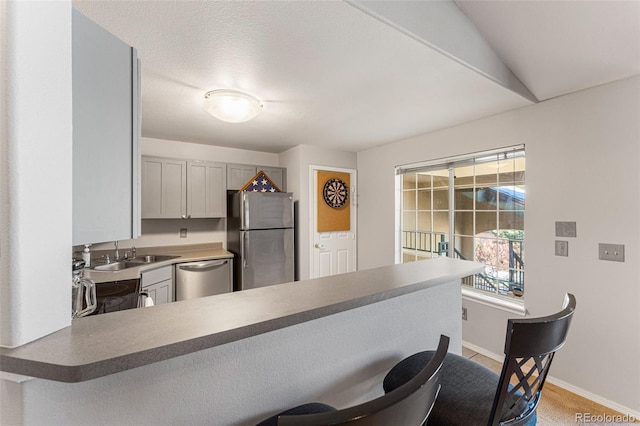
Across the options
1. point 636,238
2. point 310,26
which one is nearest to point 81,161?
point 310,26

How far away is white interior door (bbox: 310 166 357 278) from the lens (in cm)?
392

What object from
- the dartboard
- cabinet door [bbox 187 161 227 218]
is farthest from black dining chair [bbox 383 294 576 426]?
cabinet door [bbox 187 161 227 218]

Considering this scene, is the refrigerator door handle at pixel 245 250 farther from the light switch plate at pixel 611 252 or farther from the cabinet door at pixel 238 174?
the light switch plate at pixel 611 252

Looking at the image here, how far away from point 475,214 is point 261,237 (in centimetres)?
247

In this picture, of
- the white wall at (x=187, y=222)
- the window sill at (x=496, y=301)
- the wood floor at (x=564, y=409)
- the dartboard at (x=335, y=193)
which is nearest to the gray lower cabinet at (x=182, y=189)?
the white wall at (x=187, y=222)

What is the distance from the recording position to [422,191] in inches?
139

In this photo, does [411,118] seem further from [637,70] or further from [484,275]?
[484,275]

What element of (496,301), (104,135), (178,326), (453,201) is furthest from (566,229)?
(104,135)

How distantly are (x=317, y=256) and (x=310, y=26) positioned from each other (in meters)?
2.98

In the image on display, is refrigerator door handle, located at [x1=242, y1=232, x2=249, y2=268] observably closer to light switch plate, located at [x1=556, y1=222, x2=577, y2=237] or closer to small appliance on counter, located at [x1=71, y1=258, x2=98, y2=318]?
small appliance on counter, located at [x1=71, y1=258, x2=98, y2=318]

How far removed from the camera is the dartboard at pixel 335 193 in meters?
4.04

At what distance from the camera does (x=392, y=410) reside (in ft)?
1.73

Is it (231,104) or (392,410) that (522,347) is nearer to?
(392,410)

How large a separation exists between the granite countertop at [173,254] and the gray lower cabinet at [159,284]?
0.06 metres
